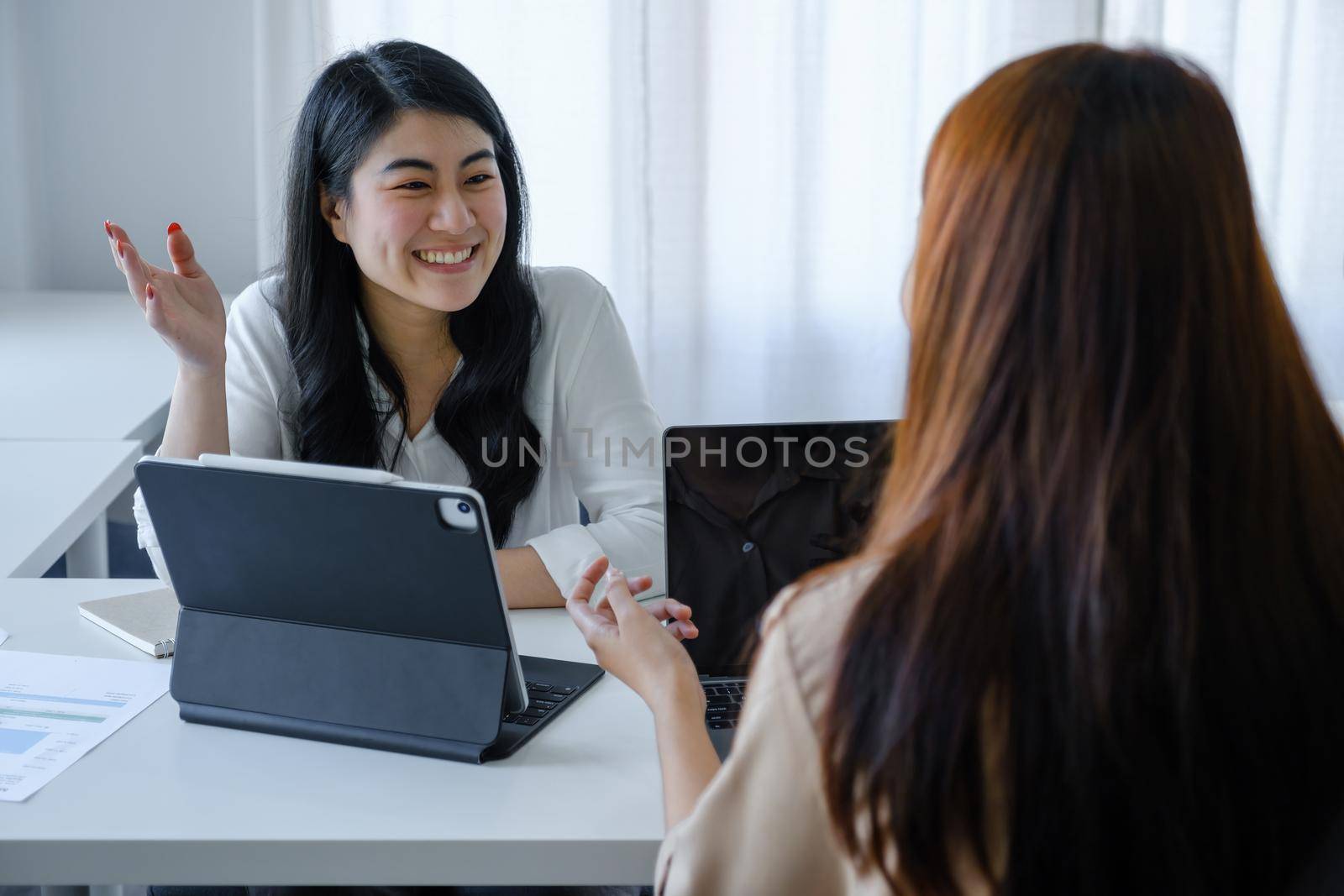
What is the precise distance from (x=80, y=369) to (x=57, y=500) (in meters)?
0.81

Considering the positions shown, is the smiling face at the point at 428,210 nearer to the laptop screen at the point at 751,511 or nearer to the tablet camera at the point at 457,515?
the laptop screen at the point at 751,511

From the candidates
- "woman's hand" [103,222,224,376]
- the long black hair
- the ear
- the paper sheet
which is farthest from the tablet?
the ear

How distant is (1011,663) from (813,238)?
2600 mm

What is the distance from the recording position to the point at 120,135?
9.76 ft

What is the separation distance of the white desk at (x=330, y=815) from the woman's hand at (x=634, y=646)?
0.09 metres

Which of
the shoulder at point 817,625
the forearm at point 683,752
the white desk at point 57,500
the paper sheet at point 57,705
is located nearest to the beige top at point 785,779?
the shoulder at point 817,625

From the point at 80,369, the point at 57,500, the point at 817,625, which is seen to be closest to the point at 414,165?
the point at 57,500

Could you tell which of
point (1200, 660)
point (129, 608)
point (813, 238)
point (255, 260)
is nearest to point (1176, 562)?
point (1200, 660)

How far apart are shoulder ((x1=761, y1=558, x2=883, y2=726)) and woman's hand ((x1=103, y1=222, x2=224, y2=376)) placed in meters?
1.01

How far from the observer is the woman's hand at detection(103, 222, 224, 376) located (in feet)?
4.59

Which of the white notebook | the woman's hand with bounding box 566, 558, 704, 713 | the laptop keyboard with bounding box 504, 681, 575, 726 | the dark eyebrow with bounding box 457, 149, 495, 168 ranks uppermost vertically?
the dark eyebrow with bounding box 457, 149, 495, 168

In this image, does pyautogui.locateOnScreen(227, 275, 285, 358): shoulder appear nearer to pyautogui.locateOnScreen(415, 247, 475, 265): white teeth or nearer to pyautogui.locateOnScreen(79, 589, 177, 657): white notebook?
pyautogui.locateOnScreen(415, 247, 475, 265): white teeth

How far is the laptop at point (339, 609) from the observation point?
3.18 ft

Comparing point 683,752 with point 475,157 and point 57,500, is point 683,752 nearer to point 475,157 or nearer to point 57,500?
point 475,157
